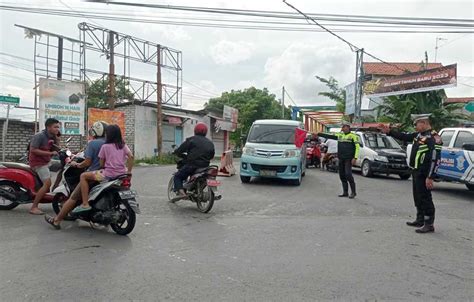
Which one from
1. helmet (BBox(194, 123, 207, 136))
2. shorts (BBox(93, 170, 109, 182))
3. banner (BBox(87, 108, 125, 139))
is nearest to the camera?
shorts (BBox(93, 170, 109, 182))

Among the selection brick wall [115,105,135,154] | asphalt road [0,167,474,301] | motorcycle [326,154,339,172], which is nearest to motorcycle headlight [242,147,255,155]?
asphalt road [0,167,474,301]

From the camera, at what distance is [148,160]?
880 inches

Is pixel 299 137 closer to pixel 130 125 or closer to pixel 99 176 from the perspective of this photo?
pixel 99 176

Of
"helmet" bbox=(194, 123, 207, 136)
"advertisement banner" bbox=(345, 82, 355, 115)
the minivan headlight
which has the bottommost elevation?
the minivan headlight

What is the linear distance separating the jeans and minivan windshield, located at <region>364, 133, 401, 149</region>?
1001cm

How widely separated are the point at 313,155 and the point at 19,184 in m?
13.9

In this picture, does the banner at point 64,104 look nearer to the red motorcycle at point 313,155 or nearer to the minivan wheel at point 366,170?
the red motorcycle at point 313,155

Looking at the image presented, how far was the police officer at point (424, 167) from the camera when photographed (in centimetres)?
641

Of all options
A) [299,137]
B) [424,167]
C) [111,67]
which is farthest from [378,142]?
[111,67]

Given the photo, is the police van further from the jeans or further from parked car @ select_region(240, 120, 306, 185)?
the jeans

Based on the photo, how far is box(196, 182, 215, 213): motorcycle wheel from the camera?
759 cm

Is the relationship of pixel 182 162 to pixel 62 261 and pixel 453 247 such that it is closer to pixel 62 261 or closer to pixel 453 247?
pixel 62 261

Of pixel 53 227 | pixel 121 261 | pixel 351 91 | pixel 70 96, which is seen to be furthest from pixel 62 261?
pixel 351 91

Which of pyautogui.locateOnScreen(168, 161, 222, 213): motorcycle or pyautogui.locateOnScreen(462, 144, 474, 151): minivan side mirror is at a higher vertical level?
pyautogui.locateOnScreen(462, 144, 474, 151): minivan side mirror
